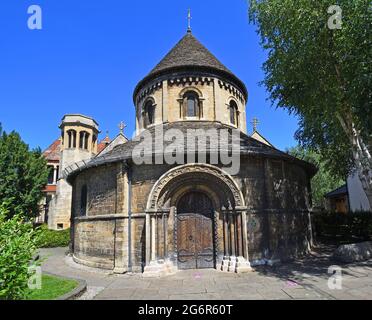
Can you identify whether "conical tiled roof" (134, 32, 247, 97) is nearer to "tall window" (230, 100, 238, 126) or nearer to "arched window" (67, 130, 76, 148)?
"tall window" (230, 100, 238, 126)

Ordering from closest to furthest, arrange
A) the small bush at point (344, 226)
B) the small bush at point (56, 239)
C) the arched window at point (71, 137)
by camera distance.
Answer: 1. the small bush at point (344, 226)
2. the small bush at point (56, 239)
3. the arched window at point (71, 137)

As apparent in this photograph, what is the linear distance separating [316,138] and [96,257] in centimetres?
1514


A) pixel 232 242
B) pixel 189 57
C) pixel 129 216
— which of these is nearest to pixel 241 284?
pixel 232 242

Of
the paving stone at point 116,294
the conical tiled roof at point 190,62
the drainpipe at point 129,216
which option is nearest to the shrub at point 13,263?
the paving stone at point 116,294

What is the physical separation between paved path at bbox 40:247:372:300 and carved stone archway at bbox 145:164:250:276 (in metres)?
0.76

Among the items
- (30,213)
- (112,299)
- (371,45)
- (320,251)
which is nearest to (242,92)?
(371,45)

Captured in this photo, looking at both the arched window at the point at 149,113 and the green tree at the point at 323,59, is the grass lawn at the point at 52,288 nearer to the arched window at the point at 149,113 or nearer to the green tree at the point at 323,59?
the arched window at the point at 149,113

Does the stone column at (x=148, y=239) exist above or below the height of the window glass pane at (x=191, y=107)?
below

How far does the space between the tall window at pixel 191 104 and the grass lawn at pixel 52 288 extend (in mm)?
10608

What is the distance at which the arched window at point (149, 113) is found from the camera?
649 inches

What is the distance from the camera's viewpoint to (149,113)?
16922mm

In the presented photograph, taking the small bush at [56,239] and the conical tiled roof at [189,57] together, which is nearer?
the conical tiled roof at [189,57]

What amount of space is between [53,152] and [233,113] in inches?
1312

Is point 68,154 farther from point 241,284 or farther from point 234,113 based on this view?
point 241,284
